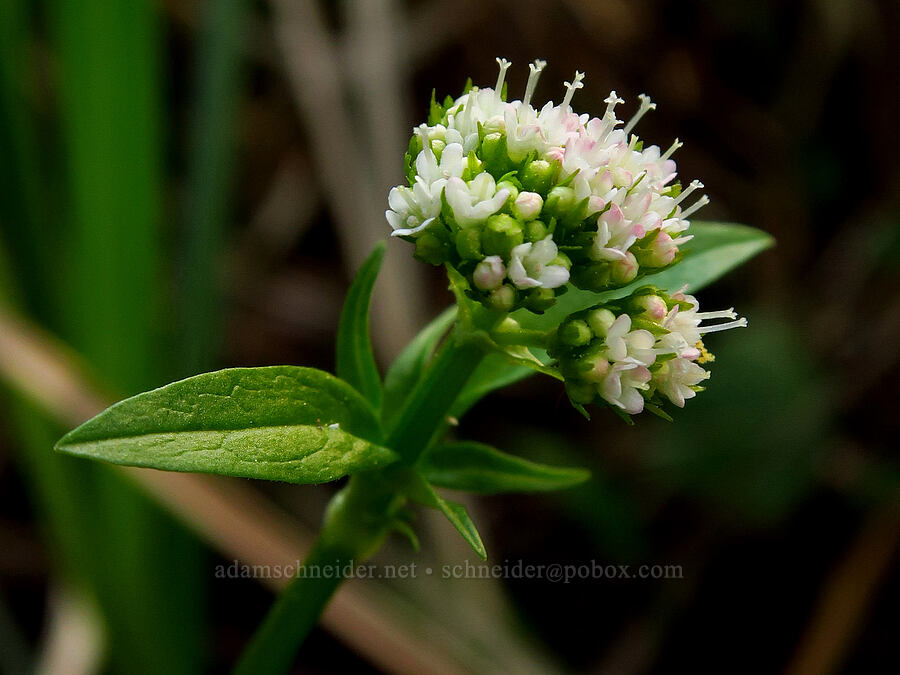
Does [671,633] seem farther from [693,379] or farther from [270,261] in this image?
[270,261]

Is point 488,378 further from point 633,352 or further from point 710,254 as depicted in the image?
point 710,254

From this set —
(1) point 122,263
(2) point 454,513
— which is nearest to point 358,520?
(2) point 454,513

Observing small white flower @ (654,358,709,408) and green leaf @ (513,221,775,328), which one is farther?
green leaf @ (513,221,775,328)

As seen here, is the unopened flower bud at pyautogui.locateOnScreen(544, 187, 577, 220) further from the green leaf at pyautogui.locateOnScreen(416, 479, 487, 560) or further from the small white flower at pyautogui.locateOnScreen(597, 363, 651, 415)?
the green leaf at pyautogui.locateOnScreen(416, 479, 487, 560)

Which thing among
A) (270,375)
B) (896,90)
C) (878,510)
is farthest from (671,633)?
(896,90)

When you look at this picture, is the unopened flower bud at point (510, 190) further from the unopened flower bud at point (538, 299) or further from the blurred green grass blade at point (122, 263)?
the blurred green grass blade at point (122, 263)

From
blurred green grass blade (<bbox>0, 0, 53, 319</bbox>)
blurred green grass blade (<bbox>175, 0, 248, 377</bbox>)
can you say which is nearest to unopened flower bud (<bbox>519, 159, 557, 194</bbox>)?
blurred green grass blade (<bbox>175, 0, 248, 377</bbox>)

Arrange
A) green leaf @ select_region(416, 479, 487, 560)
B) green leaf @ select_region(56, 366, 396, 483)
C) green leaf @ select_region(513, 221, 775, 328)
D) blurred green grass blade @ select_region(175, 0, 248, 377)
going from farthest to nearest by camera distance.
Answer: blurred green grass blade @ select_region(175, 0, 248, 377)
green leaf @ select_region(513, 221, 775, 328)
green leaf @ select_region(416, 479, 487, 560)
green leaf @ select_region(56, 366, 396, 483)

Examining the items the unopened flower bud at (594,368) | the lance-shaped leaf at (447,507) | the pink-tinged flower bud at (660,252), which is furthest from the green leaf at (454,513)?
the pink-tinged flower bud at (660,252)
